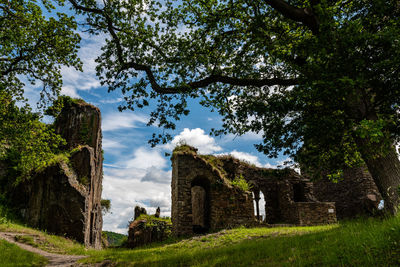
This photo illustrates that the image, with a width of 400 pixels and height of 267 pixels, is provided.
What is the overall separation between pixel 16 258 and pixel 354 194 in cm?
2304

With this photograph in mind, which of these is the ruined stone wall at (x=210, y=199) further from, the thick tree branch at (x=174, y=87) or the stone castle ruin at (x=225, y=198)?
the thick tree branch at (x=174, y=87)

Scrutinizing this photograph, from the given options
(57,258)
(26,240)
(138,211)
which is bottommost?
(57,258)

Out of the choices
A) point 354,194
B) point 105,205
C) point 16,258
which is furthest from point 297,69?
point 105,205

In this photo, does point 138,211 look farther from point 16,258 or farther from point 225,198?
point 16,258

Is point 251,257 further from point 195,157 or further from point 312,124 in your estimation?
point 195,157

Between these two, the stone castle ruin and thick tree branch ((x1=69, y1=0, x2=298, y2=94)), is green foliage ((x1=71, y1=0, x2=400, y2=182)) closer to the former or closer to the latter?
thick tree branch ((x1=69, y1=0, x2=298, y2=94))

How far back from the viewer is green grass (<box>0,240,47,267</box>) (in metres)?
8.26

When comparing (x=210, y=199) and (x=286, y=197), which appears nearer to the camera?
(x=210, y=199)

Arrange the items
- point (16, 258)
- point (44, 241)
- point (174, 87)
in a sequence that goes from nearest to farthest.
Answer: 1. point (16, 258)
2. point (174, 87)
3. point (44, 241)

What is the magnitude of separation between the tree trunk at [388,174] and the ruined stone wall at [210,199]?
37.8ft

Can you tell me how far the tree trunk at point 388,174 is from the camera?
6809 mm

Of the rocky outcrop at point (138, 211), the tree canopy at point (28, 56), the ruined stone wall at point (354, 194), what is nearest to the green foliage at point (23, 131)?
the tree canopy at point (28, 56)

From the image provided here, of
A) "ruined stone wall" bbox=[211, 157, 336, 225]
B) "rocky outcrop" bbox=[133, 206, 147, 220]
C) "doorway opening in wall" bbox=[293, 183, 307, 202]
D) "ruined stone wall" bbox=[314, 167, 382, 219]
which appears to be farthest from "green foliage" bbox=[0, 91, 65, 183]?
"ruined stone wall" bbox=[314, 167, 382, 219]

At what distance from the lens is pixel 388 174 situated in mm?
7172
